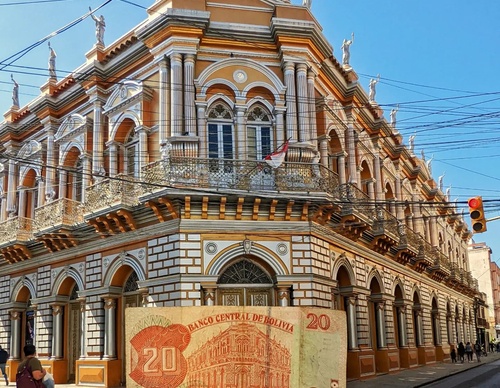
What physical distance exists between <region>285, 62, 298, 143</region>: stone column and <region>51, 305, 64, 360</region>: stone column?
37.3ft

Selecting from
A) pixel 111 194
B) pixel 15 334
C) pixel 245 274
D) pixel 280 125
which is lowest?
pixel 15 334

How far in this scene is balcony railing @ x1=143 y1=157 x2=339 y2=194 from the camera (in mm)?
19047

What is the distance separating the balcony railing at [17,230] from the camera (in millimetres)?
25750

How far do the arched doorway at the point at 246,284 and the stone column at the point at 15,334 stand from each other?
11.8m

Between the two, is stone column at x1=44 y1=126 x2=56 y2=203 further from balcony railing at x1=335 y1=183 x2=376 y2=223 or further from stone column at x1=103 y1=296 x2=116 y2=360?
balcony railing at x1=335 y1=183 x2=376 y2=223

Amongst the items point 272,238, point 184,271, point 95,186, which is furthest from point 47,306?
point 272,238

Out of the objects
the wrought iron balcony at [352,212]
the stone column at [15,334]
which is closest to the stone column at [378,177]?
the wrought iron balcony at [352,212]

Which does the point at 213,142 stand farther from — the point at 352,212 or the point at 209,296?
the point at 352,212

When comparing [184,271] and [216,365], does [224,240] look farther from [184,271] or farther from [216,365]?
[216,365]

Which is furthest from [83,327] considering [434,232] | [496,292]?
[496,292]

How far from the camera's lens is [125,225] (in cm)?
2077

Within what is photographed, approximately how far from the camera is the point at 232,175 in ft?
64.0

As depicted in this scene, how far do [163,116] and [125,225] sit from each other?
12.4ft

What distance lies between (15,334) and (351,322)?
14.1 m
